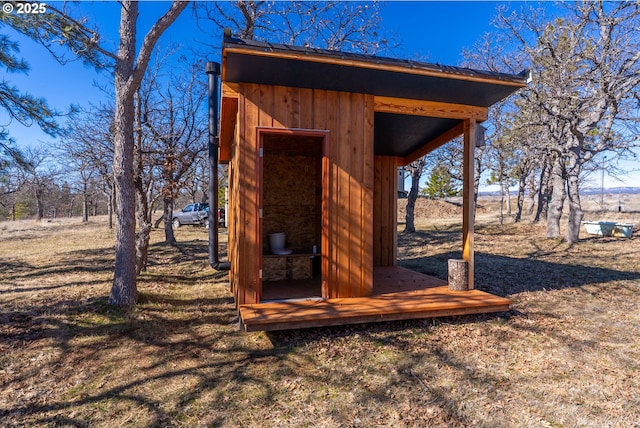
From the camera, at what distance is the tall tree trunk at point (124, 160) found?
416 centimetres

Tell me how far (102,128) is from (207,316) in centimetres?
606

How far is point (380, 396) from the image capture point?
8.04 ft

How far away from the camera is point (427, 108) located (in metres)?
4.20

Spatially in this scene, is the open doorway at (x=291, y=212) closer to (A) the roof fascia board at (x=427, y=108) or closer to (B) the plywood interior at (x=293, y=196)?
(B) the plywood interior at (x=293, y=196)

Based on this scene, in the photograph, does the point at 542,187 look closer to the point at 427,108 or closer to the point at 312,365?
the point at 427,108

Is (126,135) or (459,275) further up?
(126,135)

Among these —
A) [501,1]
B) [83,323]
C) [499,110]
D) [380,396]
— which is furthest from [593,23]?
[83,323]

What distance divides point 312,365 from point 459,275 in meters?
2.54

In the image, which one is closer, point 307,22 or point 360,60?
point 360,60

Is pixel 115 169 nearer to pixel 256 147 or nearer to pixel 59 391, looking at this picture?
pixel 256 147

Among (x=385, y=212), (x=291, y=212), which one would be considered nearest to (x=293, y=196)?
(x=291, y=212)

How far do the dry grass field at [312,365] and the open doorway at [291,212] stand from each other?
1091mm

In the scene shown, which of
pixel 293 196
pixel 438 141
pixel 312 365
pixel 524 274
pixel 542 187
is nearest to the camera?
pixel 312 365

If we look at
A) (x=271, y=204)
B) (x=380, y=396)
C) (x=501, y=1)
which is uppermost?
(x=501, y=1)
